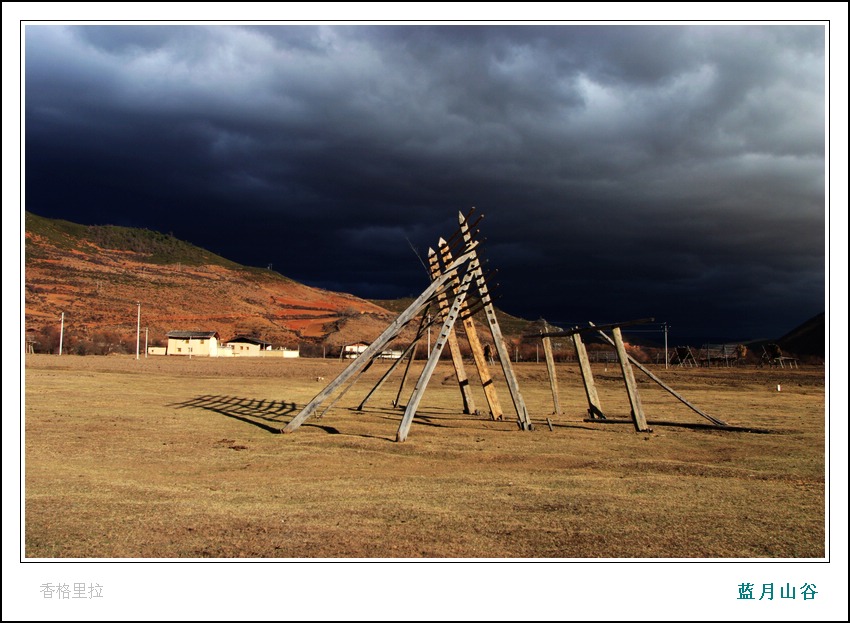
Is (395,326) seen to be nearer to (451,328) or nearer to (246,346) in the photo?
(451,328)

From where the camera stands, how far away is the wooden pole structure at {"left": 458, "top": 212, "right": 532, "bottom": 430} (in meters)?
13.1

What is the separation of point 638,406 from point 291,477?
310 inches

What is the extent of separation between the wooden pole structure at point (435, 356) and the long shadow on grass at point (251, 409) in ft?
5.66

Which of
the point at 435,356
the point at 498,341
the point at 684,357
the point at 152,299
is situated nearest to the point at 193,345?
the point at 152,299

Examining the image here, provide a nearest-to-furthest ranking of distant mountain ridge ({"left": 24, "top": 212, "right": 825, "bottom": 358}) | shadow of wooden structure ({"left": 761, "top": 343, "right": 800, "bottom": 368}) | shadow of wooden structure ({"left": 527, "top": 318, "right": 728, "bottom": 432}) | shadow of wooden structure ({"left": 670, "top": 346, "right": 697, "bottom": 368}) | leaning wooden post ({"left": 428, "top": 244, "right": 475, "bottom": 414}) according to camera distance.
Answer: shadow of wooden structure ({"left": 527, "top": 318, "right": 728, "bottom": 432}) → leaning wooden post ({"left": 428, "top": 244, "right": 475, "bottom": 414}) → shadow of wooden structure ({"left": 761, "top": 343, "right": 800, "bottom": 368}) → shadow of wooden structure ({"left": 670, "top": 346, "right": 697, "bottom": 368}) → distant mountain ridge ({"left": 24, "top": 212, "right": 825, "bottom": 358})

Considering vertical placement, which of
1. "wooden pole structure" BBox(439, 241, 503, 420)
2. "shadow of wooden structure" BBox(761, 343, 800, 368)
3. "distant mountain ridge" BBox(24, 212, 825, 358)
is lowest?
"shadow of wooden structure" BBox(761, 343, 800, 368)

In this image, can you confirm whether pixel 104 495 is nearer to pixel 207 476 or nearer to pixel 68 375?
pixel 207 476

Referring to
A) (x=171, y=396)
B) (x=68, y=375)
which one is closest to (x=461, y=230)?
(x=171, y=396)

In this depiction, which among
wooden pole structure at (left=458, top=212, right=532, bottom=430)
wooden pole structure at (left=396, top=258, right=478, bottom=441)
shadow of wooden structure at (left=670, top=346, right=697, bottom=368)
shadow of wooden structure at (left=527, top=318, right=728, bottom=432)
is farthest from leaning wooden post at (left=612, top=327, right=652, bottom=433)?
shadow of wooden structure at (left=670, top=346, right=697, bottom=368)

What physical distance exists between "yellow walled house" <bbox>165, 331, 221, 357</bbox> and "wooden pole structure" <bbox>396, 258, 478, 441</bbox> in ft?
174

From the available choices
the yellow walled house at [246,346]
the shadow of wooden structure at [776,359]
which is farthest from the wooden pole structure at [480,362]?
the yellow walled house at [246,346]

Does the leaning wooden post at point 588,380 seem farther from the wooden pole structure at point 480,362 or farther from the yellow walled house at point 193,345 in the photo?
the yellow walled house at point 193,345

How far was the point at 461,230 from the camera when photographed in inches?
544

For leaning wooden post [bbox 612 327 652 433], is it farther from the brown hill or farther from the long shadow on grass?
the brown hill
